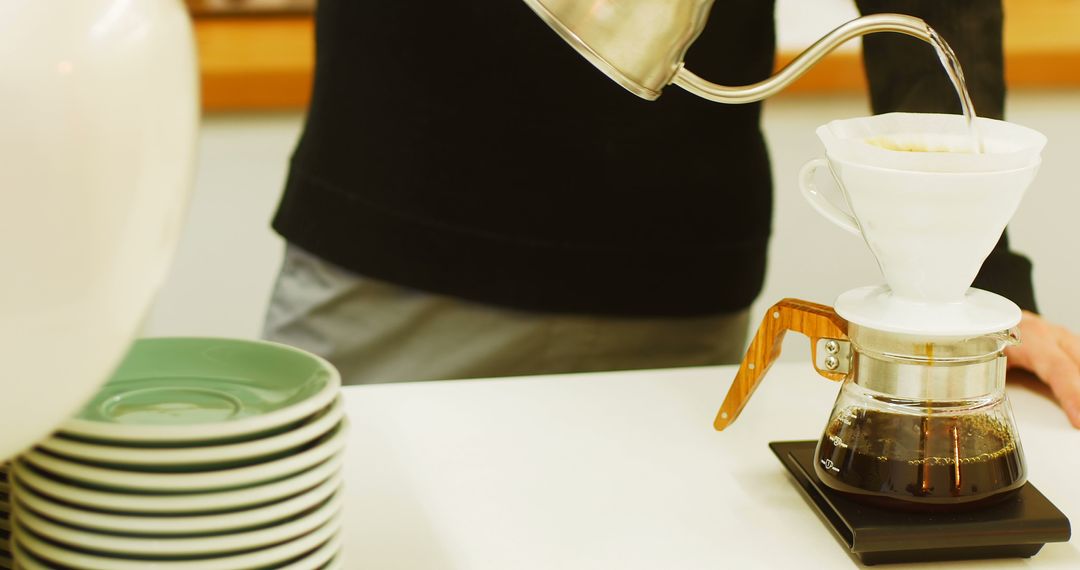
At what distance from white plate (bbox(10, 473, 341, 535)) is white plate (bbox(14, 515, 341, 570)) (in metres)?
0.01

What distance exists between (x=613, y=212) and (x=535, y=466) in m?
0.39

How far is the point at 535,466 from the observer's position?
0.70 m

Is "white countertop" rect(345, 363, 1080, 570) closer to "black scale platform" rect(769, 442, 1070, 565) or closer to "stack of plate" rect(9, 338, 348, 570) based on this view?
"black scale platform" rect(769, 442, 1070, 565)

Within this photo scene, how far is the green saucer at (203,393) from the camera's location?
Result: 17.3 inches

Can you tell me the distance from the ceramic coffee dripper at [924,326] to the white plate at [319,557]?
0.27m

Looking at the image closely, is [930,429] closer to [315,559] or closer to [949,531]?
[949,531]

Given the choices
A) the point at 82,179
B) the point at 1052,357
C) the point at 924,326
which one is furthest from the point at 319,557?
the point at 1052,357

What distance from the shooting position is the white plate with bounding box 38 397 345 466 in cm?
44

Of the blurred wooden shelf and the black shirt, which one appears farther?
the blurred wooden shelf

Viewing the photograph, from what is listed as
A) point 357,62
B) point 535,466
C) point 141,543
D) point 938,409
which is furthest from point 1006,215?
point 357,62

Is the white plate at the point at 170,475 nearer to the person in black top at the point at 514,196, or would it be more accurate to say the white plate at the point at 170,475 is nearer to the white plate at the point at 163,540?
the white plate at the point at 163,540

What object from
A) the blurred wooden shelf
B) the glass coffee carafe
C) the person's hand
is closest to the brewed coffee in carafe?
the glass coffee carafe

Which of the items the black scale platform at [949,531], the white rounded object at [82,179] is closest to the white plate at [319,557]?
the white rounded object at [82,179]

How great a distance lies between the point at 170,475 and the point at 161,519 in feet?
0.05
